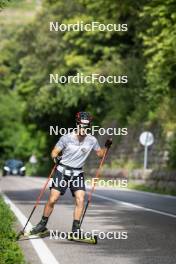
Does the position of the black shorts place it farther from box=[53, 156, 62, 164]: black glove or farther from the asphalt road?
the asphalt road

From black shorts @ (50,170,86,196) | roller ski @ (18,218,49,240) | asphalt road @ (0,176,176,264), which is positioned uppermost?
black shorts @ (50,170,86,196)

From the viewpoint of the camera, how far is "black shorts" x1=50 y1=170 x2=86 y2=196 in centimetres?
1252

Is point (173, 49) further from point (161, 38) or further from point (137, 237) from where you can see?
point (137, 237)

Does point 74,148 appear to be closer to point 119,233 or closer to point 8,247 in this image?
point 119,233

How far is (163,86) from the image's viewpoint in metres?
34.3

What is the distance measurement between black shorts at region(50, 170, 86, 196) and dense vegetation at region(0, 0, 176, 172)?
59.1ft

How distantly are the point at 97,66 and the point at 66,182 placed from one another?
122 ft

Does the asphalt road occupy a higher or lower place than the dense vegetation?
lower

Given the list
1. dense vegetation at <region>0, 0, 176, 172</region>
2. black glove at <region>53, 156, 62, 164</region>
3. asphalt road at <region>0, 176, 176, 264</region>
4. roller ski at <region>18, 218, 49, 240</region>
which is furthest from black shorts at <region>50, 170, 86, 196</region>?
dense vegetation at <region>0, 0, 176, 172</region>

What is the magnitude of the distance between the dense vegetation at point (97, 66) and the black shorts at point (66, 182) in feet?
59.1

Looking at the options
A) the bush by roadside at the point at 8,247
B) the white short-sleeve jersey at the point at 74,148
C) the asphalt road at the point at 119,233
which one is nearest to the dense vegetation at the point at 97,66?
the asphalt road at the point at 119,233

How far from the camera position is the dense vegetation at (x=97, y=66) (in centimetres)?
3703

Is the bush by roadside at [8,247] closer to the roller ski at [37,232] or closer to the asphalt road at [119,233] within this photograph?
the asphalt road at [119,233]

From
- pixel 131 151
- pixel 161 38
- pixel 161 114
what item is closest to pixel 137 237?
pixel 161 38
